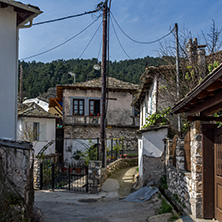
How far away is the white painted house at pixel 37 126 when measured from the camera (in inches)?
824

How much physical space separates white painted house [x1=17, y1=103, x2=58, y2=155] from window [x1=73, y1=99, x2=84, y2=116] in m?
2.41

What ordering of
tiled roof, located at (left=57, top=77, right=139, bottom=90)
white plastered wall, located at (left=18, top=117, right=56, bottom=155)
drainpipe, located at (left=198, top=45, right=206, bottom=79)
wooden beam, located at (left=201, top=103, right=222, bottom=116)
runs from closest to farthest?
1. wooden beam, located at (left=201, top=103, right=222, bottom=116)
2. drainpipe, located at (left=198, top=45, right=206, bottom=79)
3. white plastered wall, located at (left=18, top=117, right=56, bottom=155)
4. tiled roof, located at (left=57, top=77, right=139, bottom=90)

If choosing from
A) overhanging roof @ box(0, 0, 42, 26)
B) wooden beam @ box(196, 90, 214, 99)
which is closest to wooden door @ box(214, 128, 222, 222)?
wooden beam @ box(196, 90, 214, 99)

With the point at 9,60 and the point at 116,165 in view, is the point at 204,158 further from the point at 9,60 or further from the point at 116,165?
the point at 116,165

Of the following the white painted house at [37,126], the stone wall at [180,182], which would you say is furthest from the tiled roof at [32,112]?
the stone wall at [180,182]

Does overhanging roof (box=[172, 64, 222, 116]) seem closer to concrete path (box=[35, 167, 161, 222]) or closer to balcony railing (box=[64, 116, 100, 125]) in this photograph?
concrete path (box=[35, 167, 161, 222])

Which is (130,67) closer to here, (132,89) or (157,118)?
(132,89)

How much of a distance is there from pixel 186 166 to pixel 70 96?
59.5 feet

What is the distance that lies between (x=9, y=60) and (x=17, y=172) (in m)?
3.75

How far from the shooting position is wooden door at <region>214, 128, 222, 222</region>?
233 inches

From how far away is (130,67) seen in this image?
4941 cm

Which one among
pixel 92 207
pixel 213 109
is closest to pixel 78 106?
pixel 92 207

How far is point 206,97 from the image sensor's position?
598 cm

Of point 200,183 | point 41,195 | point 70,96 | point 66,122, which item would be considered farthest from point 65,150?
point 200,183
